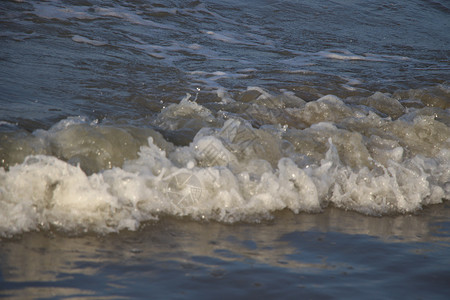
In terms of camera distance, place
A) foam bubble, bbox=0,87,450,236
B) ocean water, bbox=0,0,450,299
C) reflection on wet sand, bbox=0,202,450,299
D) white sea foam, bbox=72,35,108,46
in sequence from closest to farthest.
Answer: reflection on wet sand, bbox=0,202,450,299
ocean water, bbox=0,0,450,299
foam bubble, bbox=0,87,450,236
white sea foam, bbox=72,35,108,46

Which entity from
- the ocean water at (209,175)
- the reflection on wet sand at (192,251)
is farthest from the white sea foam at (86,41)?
the reflection on wet sand at (192,251)

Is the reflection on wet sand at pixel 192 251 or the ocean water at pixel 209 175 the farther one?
the ocean water at pixel 209 175

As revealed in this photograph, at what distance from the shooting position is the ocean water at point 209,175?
2910mm

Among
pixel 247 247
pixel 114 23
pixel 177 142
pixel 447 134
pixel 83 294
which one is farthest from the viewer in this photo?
pixel 114 23

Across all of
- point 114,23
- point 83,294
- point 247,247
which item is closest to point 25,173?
point 83,294

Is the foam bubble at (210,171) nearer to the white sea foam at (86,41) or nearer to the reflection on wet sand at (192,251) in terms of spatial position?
the reflection on wet sand at (192,251)

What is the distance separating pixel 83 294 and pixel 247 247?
1.01 meters

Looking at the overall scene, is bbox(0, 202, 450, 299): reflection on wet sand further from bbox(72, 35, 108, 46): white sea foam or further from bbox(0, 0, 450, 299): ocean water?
bbox(72, 35, 108, 46): white sea foam

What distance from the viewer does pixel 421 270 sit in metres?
3.15

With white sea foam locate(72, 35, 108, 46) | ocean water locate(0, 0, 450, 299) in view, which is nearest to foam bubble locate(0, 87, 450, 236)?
ocean water locate(0, 0, 450, 299)

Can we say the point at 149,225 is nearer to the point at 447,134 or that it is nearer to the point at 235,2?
the point at 447,134

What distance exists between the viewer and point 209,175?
152 inches

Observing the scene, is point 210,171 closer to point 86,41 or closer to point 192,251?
point 192,251

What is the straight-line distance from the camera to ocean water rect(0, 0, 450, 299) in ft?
9.55
